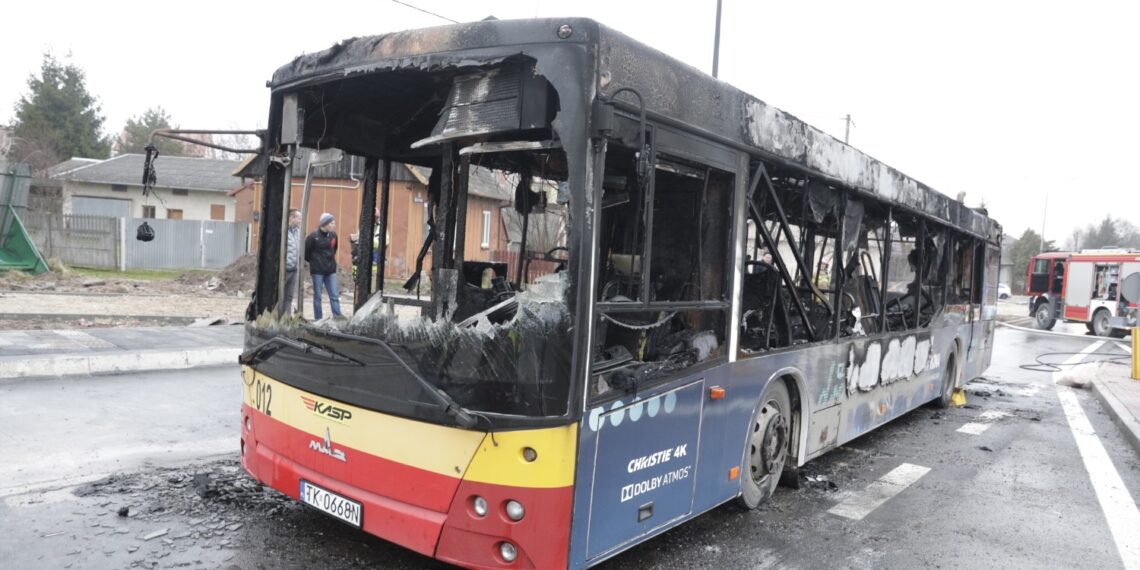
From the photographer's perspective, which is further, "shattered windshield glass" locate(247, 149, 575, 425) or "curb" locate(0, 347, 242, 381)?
"curb" locate(0, 347, 242, 381)

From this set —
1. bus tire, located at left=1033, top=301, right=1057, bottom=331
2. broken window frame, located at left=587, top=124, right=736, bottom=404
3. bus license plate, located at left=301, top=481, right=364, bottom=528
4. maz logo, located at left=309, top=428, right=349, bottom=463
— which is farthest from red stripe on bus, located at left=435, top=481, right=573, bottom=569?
bus tire, located at left=1033, top=301, right=1057, bottom=331

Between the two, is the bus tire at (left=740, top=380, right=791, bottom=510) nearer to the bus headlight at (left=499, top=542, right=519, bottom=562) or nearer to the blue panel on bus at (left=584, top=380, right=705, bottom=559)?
the blue panel on bus at (left=584, top=380, right=705, bottom=559)

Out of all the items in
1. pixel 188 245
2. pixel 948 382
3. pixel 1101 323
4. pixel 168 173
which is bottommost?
pixel 948 382

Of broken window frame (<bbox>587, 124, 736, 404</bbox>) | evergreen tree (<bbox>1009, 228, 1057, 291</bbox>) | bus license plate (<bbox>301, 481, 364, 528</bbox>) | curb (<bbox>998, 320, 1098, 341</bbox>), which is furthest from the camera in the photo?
evergreen tree (<bbox>1009, 228, 1057, 291</bbox>)

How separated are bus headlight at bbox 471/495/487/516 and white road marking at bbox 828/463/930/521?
3.33 meters

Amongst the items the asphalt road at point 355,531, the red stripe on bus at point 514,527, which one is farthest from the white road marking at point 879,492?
the red stripe on bus at point 514,527

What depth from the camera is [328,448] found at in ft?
12.6

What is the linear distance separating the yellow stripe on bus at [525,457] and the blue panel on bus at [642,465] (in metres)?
0.19

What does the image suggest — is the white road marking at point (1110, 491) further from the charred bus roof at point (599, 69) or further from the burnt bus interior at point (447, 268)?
the burnt bus interior at point (447, 268)

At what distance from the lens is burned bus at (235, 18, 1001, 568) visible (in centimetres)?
332

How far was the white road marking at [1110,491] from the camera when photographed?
5391 millimetres

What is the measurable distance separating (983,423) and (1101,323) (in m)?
23.1

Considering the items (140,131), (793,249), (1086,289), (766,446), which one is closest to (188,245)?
(793,249)

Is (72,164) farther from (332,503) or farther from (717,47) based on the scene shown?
(332,503)
